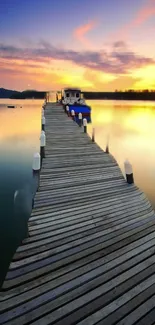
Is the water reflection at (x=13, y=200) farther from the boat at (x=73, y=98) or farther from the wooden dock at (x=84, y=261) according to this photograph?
the boat at (x=73, y=98)

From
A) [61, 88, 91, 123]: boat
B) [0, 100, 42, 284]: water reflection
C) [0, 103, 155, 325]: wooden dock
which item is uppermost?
[61, 88, 91, 123]: boat

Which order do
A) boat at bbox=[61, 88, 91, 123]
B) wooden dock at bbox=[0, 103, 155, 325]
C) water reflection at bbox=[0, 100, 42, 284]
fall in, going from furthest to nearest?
boat at bbox=[61, 88, 91, 123] < water reflection at bbox=[0, 100, 42, 284] < wooden dock at bbox=[0, 103, 155, 325]

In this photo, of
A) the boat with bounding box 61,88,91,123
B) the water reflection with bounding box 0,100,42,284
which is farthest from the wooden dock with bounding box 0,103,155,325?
the boat with bounding box 61,88,91,123

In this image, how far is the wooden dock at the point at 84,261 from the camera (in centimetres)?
430

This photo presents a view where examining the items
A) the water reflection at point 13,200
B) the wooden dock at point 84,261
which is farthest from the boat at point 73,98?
the wooden dock at point 84,261

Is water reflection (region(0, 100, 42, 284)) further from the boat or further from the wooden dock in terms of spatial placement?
the boat

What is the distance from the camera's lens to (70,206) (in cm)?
843

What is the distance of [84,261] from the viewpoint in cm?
564

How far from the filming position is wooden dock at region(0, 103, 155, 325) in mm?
4305

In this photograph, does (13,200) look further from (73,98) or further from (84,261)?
(73,98)

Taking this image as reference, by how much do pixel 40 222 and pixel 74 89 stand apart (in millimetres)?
38597

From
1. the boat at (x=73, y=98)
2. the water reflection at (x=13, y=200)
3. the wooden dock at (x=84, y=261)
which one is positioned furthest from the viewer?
the boat at (x=73, y=98)

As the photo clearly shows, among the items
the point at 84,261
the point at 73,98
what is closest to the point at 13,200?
the point at 84,261

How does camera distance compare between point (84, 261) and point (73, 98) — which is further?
point (73, 98)
